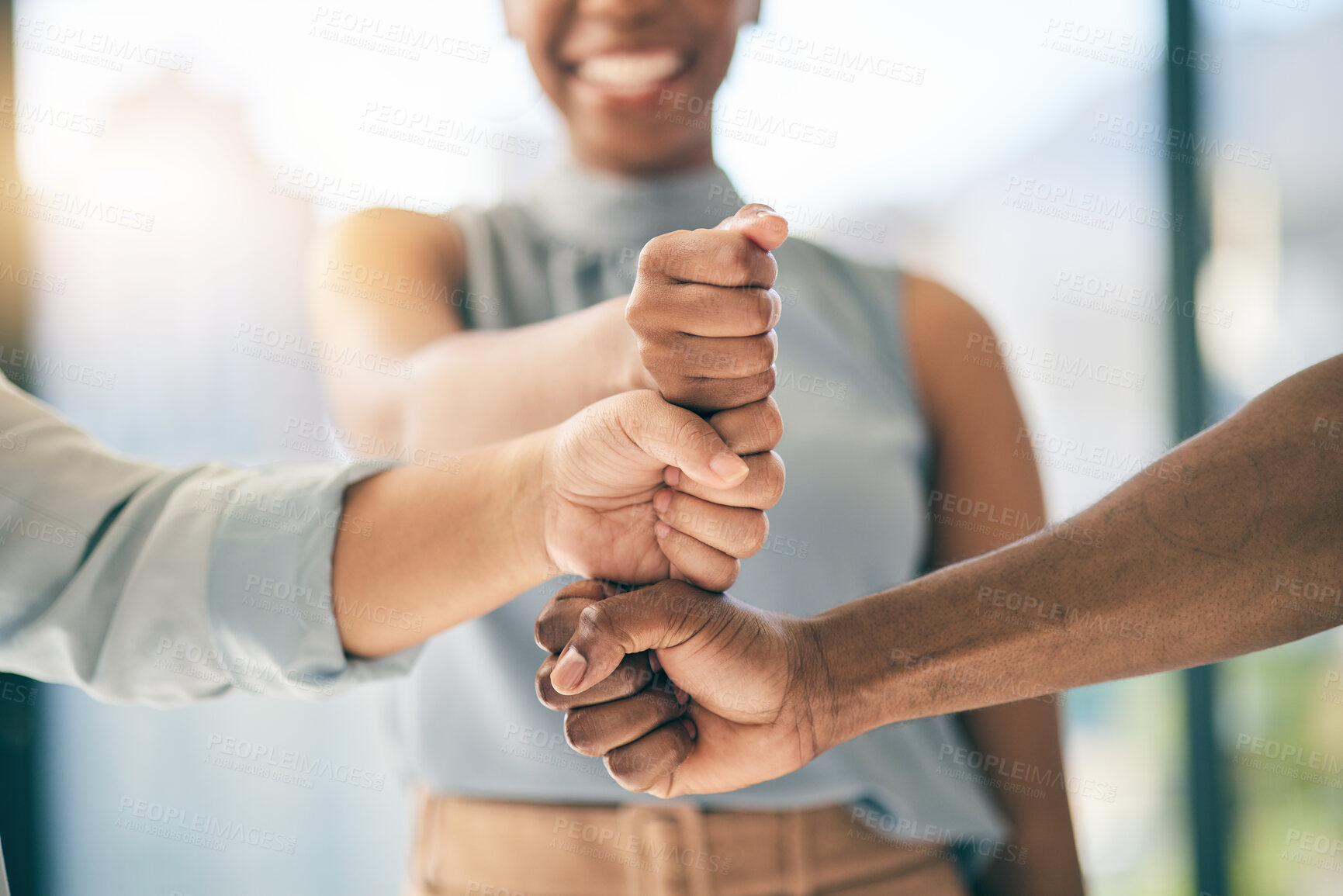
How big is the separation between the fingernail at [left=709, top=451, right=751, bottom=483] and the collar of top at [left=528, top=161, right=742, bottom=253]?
48 centimetres

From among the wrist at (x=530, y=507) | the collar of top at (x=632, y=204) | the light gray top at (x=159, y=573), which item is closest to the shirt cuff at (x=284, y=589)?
the light gray top at (x=159, y=573)

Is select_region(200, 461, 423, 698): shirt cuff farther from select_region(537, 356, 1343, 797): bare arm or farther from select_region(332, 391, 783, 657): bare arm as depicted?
select_region(537, 356, 1343, 797): bare arm

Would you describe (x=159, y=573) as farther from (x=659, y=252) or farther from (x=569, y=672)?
(x=659, y=252)

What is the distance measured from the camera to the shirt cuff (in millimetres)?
663

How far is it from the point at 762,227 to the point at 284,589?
1.48 ft

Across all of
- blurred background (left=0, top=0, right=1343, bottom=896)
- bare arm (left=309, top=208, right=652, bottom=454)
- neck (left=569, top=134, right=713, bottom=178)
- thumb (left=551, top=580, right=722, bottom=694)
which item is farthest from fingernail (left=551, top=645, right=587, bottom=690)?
neck (left=569, top=134, right=713, bottom=178)

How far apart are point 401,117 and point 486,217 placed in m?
0.53

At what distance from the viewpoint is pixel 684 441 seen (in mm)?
634

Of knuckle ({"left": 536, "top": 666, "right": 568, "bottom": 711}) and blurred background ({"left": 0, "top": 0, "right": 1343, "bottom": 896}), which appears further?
blurred background ({"left": 0, "top": 0, "right": 1343, "bottom": 896})

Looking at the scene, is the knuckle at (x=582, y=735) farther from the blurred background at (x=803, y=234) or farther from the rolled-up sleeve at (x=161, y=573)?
the blurred background at (x=803, y=234)

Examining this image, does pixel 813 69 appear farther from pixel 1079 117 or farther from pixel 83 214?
pixel 83 214

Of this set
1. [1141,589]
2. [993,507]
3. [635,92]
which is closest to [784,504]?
[993,507]

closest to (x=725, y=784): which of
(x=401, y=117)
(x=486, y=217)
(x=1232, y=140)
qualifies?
(x=486, y=217)

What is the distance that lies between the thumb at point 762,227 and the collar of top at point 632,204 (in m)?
0.41
